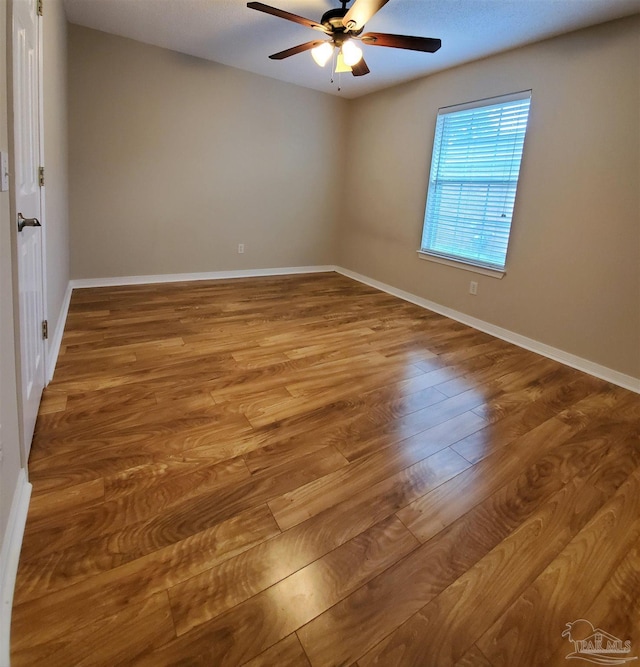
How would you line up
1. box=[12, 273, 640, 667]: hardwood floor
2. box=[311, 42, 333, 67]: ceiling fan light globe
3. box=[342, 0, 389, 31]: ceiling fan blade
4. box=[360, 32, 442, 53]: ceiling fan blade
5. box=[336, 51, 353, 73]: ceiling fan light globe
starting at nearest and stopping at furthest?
1. box=[12, 273, 640, 667]: hardwood floor
2. box=[342, 0, 389, 31]: ceiling fan blade
3. box=[360, 32, 442, 53]: ceiling fan blade
4. box=[311, 42, 333, 67]: ceiling fan light globe
5. box=[336, 51, 353, 73]: ceiling fan light globe

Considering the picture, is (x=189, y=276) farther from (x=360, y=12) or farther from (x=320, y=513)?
(x=320, y=513)

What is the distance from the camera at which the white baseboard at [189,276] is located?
408 centimetres

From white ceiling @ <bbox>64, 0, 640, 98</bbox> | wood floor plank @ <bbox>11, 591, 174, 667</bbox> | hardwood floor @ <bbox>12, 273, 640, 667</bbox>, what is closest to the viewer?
wood floor plank @ <bbox>11, 591, 174, 667</bbox>

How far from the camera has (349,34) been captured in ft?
8.33

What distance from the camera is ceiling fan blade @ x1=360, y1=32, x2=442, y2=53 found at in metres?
2.33

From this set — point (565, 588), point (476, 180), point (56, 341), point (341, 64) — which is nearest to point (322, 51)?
point (341, 64)

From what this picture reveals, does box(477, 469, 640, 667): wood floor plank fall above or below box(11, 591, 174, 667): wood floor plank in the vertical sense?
above

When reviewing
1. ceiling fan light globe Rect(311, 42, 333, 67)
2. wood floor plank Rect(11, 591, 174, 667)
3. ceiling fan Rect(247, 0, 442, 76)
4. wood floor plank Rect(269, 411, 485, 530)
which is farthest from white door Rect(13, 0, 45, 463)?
A: ceiling fan light globe Rect(311, 42, 333, 67)

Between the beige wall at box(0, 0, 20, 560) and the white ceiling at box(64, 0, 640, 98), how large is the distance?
243 cm

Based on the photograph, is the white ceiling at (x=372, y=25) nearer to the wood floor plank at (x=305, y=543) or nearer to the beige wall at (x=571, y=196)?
the beige wall at (x=571, y=196)

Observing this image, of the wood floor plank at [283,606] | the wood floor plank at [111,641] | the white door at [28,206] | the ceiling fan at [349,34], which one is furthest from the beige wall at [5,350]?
the ceiling fan at [349,34]

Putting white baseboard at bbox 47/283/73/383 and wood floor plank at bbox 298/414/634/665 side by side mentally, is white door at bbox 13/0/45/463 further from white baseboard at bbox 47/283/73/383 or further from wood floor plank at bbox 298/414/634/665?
wood floor plank at bbox 298/414/634/665

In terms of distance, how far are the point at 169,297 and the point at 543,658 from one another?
3.84 m

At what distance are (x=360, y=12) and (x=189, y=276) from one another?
3.28 metres
